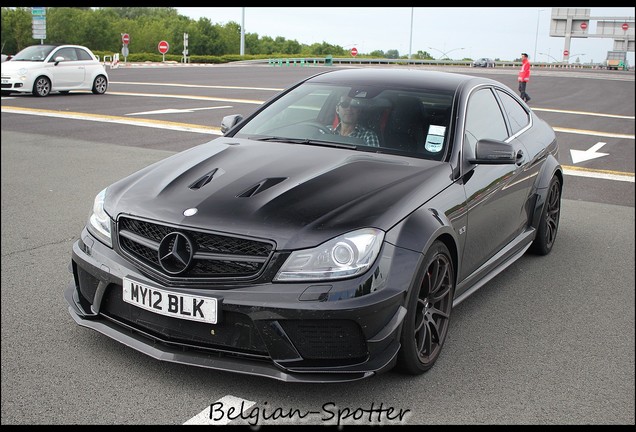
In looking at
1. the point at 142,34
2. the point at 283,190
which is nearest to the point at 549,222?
the point at 283,190

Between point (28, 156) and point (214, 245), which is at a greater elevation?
point (214, 245)

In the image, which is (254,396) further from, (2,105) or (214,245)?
(2,105)

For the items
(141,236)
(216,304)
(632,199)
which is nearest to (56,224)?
(141,236)

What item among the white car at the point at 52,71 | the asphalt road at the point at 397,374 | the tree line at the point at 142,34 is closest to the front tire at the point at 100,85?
the white car at the point at 52,71

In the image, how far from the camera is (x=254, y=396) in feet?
11.9

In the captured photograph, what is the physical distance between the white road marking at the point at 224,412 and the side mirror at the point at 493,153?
6.82 feet

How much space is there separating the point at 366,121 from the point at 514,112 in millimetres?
1610

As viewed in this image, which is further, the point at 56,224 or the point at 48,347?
the point at 56,224

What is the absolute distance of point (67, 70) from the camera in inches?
810

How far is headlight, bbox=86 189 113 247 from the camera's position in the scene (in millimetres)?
3988

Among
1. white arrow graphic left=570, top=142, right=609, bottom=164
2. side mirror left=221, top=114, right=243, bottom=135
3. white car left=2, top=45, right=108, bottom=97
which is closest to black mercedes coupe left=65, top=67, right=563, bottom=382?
side mirror left=221, top=114, right=243, bottom=135

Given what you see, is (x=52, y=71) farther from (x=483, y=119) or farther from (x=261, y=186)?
(x=261, y=186)

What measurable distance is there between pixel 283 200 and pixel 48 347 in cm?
152

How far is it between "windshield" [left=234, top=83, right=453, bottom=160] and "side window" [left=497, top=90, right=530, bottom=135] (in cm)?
95
